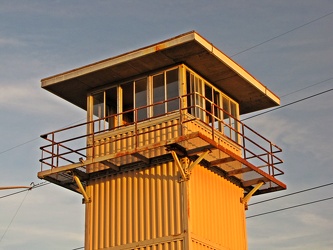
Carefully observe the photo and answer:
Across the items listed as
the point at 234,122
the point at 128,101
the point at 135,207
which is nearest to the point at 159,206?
the point at 135,207

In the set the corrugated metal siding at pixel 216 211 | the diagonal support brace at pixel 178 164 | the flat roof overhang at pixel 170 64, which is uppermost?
the flat roof overhang at pixel 170 64

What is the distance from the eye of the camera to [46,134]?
32.1 metres

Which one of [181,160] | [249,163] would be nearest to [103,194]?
[181,160]

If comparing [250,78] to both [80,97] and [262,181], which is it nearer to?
[262,181]

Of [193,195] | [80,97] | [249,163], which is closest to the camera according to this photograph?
[193,195]

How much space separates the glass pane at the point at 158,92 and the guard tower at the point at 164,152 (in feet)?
0.13

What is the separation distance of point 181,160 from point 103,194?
3.65m

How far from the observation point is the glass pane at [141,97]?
3170 cm

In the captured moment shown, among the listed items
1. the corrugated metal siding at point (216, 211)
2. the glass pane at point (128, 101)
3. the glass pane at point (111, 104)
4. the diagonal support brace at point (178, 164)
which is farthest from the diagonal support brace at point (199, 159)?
the glass pane at point (111, 104)

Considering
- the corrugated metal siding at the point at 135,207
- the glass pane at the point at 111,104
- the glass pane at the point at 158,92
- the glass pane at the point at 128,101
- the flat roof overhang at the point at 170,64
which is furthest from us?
the glass pane at the point at 111,104

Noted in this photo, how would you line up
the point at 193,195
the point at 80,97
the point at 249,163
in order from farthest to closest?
1. the point at 80,97
2. the point at 249,163
3. the point at 193,195

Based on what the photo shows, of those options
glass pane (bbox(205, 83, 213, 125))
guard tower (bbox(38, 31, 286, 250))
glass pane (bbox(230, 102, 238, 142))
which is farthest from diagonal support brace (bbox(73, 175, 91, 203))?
glass pane (bbox(230, 102, 238, 142))

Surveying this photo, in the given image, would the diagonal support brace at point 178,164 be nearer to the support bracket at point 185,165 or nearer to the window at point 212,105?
the support bracket at point 185,165

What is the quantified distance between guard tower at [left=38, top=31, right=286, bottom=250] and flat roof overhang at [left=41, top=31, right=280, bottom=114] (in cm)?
4
